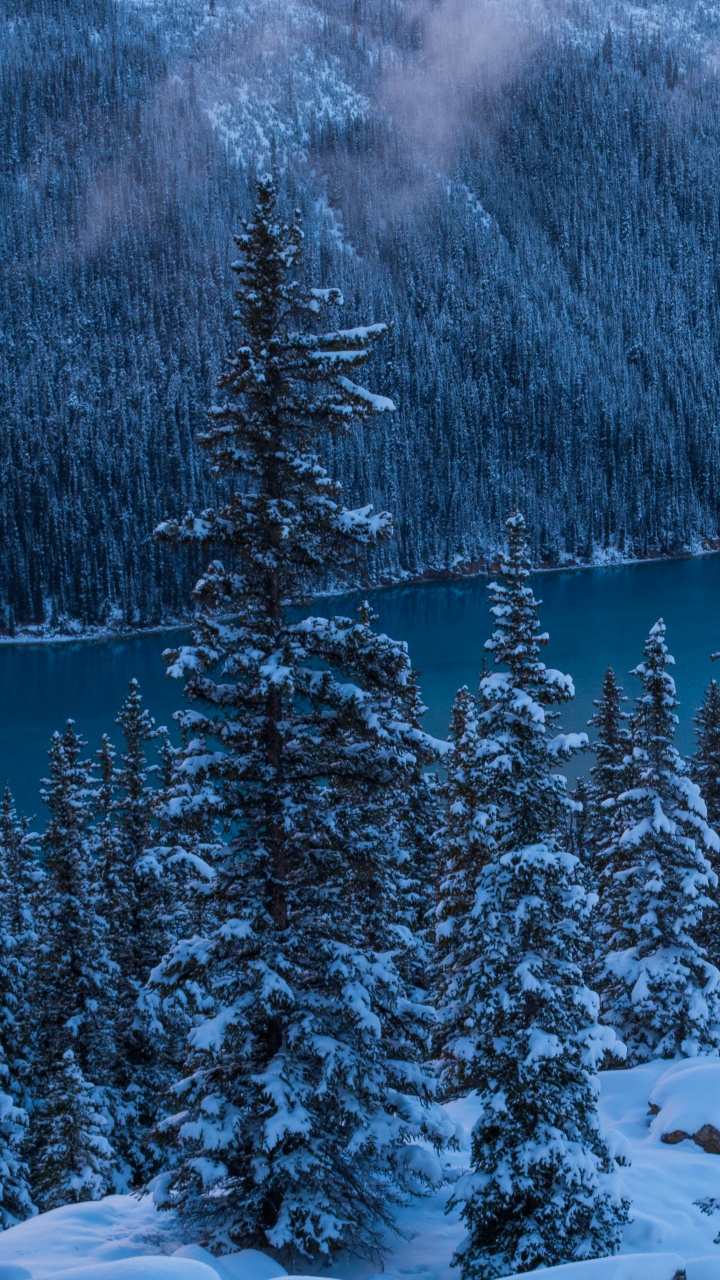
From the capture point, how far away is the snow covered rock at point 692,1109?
13680 mm

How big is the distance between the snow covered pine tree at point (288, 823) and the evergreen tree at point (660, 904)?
9802 millimetres

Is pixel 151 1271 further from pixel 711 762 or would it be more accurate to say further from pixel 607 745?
pixel 607 745

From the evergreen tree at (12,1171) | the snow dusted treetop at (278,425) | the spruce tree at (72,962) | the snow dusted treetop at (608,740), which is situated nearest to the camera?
the snow dusted treetop at (278,425)

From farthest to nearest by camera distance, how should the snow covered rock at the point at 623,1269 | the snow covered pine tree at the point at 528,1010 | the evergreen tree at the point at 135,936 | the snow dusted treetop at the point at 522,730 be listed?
the evergreen tree at the point at 135,936
the snow dusted treetop at the point at 522,730
the snow covered pine tree at the point at 528,1010
the snow covered rock at the point at 623,1269

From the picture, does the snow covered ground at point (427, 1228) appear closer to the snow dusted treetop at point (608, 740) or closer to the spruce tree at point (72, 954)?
the spruce tree at point (72, 954)

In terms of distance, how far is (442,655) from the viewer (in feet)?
340

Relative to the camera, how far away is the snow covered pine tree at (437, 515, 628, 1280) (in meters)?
10.1

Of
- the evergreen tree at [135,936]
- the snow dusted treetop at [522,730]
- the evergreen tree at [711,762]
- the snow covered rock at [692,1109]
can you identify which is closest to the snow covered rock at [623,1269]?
the snow dusted treetop at [522,730]

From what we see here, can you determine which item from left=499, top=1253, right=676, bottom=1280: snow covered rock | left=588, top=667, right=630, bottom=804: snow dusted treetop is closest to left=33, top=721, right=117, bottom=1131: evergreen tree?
left=499, top=1253, right=676, bottom=1280: snow covered rock

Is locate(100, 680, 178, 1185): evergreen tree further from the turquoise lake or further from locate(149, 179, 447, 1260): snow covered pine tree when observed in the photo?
the turquoise lake

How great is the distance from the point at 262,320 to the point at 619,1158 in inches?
426

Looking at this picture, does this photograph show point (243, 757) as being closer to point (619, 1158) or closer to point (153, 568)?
point (619, 1158)

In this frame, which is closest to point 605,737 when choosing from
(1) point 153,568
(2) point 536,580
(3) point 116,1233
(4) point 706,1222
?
(4) point 706,1222

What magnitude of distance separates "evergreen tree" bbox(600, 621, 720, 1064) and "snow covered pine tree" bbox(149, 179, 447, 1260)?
980 centimetres
